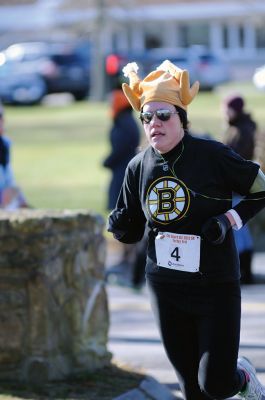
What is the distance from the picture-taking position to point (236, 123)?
1070 cm

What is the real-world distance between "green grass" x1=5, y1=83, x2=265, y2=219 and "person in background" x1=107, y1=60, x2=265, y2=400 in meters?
9.82

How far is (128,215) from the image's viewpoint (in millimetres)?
5422

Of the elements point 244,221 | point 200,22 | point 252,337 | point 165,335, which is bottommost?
point 252,337

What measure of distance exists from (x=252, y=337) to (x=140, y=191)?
3358 mm

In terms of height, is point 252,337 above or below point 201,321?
below

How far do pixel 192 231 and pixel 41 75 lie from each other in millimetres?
34720

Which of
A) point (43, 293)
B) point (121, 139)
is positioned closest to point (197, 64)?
point (121, 139)

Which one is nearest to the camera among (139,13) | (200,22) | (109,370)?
(109,370)

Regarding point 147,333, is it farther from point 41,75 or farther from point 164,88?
point 41,75

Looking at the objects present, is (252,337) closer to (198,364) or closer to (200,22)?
(198,364)

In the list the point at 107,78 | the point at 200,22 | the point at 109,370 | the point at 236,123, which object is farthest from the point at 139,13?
the point at 109,370

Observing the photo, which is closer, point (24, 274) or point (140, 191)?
point (140, 191)

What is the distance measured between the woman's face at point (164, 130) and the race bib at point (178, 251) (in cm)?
41

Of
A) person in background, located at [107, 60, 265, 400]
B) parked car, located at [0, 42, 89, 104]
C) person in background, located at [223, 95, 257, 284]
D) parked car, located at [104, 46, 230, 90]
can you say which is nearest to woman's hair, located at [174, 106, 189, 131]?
person in background, located at [107, 60, 265, 400]
